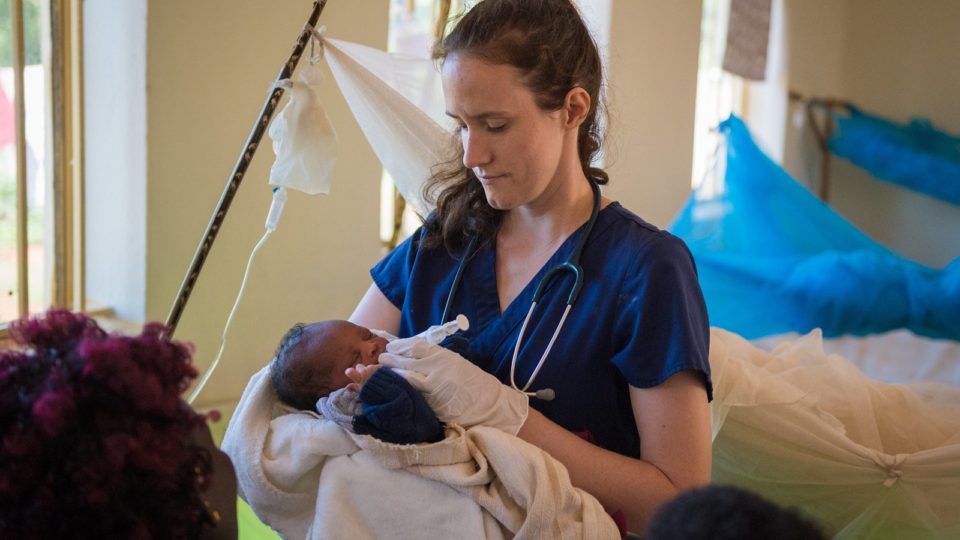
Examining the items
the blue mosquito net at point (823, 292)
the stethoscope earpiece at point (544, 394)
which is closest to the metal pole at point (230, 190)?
the stethoscope earpiece at point (544, 394)

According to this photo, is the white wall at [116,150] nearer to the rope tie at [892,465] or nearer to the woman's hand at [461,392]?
the woman's hand at [461,392]

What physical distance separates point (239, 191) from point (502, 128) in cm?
124

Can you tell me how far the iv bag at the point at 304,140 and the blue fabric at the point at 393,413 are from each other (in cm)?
66


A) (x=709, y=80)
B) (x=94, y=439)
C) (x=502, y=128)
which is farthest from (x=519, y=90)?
(x=709, y=80)

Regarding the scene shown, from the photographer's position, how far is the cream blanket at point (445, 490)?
1286 millimetres

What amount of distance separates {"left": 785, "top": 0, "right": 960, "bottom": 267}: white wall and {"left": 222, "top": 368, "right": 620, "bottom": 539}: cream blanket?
4.03 m

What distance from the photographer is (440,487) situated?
4.28 feet

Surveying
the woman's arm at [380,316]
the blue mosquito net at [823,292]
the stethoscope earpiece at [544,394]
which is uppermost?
the woman's arm at [380,316]

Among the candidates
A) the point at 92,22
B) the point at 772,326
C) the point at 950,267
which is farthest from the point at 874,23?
the point at 92,22

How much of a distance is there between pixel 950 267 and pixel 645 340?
6.77ft

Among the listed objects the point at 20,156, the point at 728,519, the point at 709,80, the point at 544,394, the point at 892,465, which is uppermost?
the point at 709,80

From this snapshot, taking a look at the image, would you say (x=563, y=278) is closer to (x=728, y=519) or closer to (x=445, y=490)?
(x=445, y=490)

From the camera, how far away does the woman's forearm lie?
54.5 inches

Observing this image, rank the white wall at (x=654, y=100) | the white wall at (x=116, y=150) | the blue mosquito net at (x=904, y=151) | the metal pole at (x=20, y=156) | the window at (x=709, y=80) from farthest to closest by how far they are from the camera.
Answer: the window at (x=709, y=80) → the blue mosquito net at (x=904, y=151) → the white wall at (x=654, y=100) → the white wall at (x=116, y=150) → the metal pole at (x=20, y=156)
